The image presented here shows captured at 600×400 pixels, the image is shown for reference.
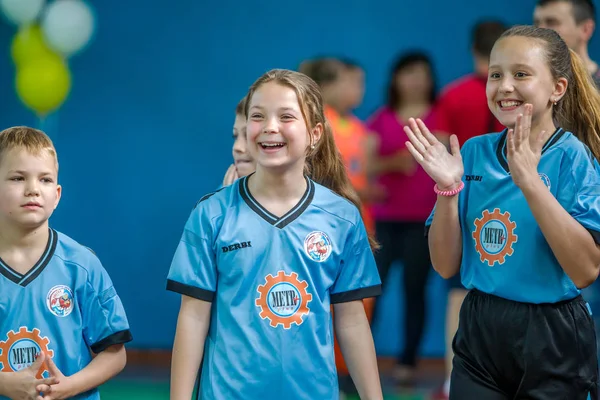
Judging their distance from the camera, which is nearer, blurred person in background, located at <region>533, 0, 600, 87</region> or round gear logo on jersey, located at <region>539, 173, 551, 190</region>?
round gear logo on jersey, located at <region>539, 173, 551, 190</region>

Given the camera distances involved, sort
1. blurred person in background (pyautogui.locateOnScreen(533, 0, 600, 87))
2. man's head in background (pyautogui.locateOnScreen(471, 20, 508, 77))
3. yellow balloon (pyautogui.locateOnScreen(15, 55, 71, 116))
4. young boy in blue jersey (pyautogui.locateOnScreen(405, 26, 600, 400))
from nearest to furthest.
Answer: young boy in blue jersey (pyautogui.locateOnScreen(405, 26, 600, 400)), blurred person in background (pyautogui.locateOnScreen(533, 0, 600, 87)), man's head in background (pyautogui.locateOnScreen(471, 20, 508, 77)), yellow balloon (pyautogui.locateOnScreen(15, 55, 71, 116))

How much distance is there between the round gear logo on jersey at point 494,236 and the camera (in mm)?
2611

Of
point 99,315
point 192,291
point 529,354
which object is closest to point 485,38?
point 529,354

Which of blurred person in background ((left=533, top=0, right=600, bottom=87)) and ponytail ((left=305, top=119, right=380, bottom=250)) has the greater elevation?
blurred person in background ((left=533, top=0, right=600, bottom=87))

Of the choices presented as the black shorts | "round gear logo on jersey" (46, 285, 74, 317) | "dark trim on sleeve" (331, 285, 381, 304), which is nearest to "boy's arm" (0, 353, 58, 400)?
"round gear logo on jersey" (46, 285, 74, 317)

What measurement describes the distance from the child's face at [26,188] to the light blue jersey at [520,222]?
1196 millimetres

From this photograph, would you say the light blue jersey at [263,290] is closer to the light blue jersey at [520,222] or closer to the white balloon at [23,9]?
the light blue jersey at [520,222]

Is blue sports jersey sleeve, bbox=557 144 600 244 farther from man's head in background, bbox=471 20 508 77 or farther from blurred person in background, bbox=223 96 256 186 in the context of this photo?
man's head in background, bbox=471 20 508 77

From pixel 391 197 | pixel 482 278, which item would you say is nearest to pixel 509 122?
pixel 482 278

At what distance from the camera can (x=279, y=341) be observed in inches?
102

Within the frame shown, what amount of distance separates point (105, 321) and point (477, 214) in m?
1.10

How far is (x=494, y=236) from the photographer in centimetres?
264

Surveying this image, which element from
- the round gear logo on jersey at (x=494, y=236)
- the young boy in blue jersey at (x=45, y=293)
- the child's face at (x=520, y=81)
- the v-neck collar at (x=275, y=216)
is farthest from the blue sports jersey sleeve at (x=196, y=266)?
the child's face at (x=520, y=81)

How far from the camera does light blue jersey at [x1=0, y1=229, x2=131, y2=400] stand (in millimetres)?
2645
